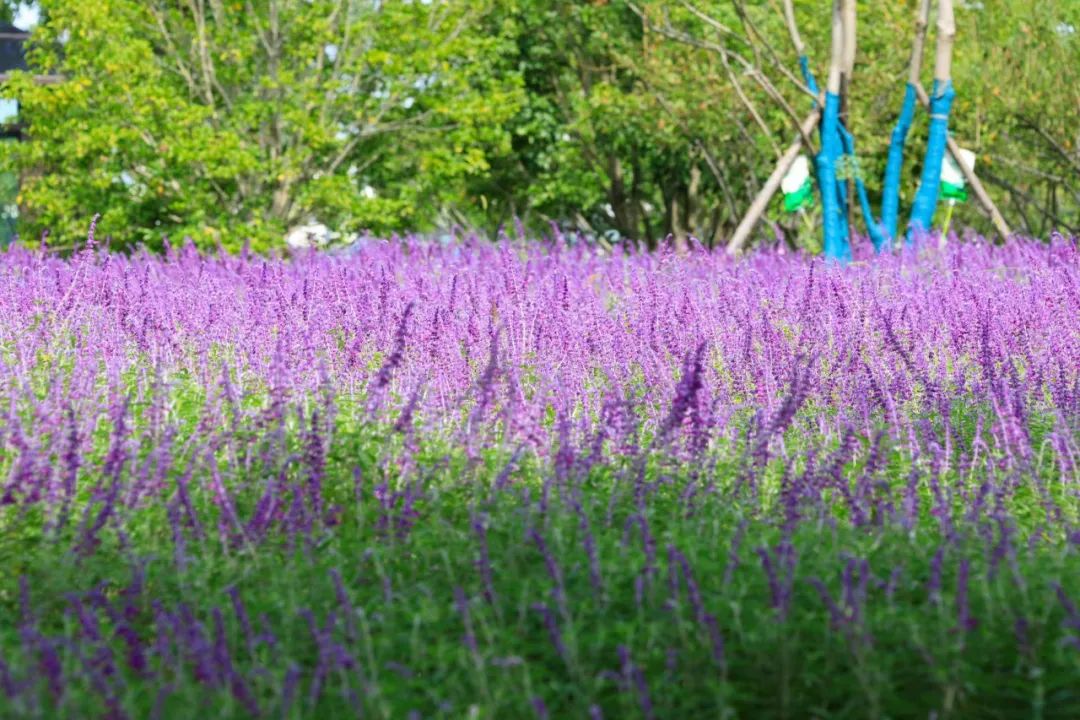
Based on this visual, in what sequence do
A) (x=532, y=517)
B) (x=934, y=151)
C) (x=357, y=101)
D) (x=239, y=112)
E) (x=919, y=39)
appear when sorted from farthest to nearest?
(x=357, y=101)
(x=239, y=112)
(x=919, y=39)
(x=934, y=151)
(x=532, y=517)

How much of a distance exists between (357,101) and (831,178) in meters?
7.92

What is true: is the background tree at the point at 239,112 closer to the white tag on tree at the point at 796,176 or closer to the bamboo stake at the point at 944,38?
the white tag on tree at the point at 796,176

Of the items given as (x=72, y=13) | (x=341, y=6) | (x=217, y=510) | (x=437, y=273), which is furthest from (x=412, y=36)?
(x=217, y=510)

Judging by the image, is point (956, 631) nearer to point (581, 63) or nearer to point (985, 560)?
point (985, 560)

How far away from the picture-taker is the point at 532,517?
4.03 metres

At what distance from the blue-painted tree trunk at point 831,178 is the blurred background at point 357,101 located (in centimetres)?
29

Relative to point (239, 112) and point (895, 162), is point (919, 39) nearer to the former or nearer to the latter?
point (895, 162)

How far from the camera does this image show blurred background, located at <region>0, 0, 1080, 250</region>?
16.3 meters

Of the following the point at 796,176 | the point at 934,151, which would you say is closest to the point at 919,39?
the point at 934,151

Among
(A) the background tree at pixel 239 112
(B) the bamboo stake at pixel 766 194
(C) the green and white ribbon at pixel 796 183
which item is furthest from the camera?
(A) the background tree at pixel 239 112

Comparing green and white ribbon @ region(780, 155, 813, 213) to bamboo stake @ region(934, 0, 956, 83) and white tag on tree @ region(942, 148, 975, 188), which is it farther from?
bamboo stake @ region(934, 0, 956, 83)

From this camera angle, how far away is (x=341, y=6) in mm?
18172

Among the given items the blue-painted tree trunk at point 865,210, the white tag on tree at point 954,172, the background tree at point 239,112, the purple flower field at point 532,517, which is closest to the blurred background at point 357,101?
the background tree at point 239,112

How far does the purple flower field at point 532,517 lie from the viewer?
3129 mm
